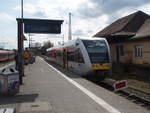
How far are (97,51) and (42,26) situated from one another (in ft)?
17.0

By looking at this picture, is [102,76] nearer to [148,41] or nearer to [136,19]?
[148,41]

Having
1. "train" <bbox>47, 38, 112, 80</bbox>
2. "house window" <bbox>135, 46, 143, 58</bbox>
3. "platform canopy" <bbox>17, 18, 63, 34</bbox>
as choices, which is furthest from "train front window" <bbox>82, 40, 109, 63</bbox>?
"house window" <bbox>135, 46, 143, 58</bbox>

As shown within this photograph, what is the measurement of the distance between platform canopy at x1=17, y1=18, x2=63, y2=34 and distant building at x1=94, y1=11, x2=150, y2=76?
345 inches

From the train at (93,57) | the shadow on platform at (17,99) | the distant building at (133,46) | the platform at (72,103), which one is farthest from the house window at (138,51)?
the shadow on platform at (17,99)

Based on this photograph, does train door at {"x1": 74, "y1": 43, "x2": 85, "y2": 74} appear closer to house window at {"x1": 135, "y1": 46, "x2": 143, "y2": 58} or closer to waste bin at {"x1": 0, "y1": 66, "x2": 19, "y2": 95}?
house window at {"x1": 135, "y1": 46, "x2": 143, "y2": 58}

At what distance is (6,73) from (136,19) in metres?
22.6

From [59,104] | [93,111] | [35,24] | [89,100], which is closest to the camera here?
[93,111]

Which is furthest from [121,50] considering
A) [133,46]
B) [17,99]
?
[17,99]

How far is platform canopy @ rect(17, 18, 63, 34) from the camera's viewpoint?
511 inches

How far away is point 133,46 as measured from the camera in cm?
2252

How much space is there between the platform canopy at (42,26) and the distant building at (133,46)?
8.77m

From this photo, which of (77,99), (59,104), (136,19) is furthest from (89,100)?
(136,19)

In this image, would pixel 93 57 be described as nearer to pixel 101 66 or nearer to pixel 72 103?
pixel 101 66

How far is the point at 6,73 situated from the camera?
972 cm
